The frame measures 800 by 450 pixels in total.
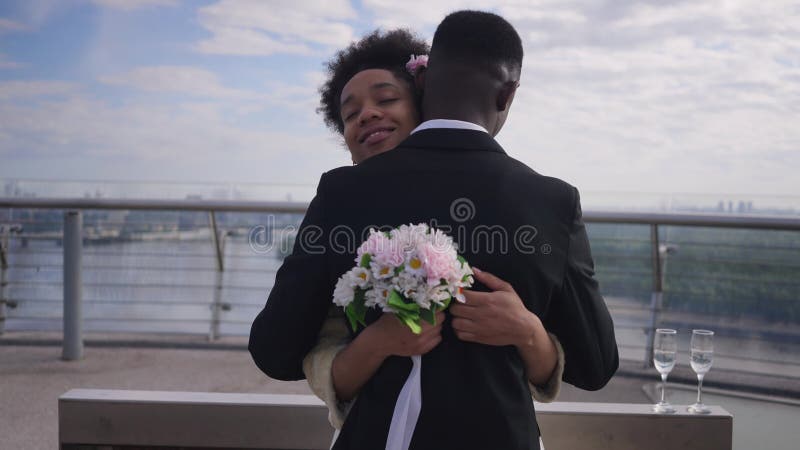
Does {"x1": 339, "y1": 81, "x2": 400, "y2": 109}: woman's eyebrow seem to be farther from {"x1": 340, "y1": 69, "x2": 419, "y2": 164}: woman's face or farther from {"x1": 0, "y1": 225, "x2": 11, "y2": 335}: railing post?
{"x1": 0, "y1": 225, "x2": 11, "y2": 335}: railing post

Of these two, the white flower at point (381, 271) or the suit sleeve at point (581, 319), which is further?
the suit sleeve at point (581, 319)

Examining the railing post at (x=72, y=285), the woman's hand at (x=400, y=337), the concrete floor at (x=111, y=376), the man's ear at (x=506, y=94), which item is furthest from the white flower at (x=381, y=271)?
the railing post at (x=72, y=285)

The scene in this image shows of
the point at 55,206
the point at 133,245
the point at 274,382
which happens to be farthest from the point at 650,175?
the point at 55,206

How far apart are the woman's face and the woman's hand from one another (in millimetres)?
730

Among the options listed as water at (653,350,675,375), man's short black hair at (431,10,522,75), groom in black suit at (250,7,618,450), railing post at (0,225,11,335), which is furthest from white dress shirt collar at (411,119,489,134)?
railing post at (0,225,11,335)

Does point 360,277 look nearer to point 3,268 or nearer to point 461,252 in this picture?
point 461,252

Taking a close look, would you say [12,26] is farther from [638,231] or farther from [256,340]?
A: [256,340]

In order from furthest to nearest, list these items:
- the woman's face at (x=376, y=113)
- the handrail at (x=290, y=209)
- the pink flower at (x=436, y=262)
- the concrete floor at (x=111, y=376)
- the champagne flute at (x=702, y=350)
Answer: the handrail at (x=290, y=209)
the concrete floor at (x=111, y=376)
the champagne flute at (x=702, y=350)
the woman's face at (x=376, y=113)
the pink flower at (x=436, y=262)

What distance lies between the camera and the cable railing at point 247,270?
3.96m

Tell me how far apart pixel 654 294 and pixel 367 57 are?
119 inches

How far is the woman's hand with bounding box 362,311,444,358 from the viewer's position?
966 mm

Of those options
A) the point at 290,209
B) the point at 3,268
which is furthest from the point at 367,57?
the point at 3,268

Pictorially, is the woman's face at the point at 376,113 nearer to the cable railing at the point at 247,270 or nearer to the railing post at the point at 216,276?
the cable railing at the point at 247,270

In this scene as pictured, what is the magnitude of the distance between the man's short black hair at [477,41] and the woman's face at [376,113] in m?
0.48
